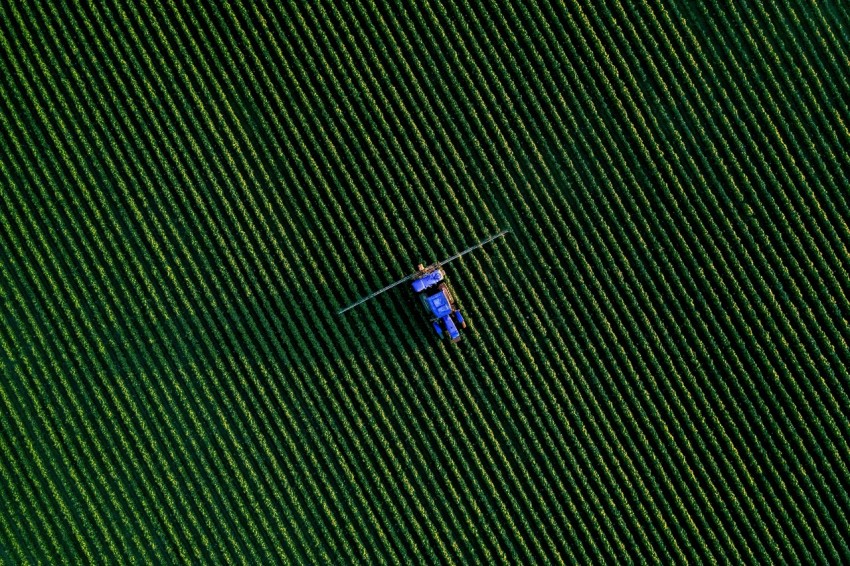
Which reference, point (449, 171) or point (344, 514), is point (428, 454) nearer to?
point (344, 514)

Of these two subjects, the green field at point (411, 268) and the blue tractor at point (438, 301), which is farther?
the green field at point (411, 268)

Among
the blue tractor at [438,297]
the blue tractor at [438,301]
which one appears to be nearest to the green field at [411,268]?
the blue tractor at [438,297]

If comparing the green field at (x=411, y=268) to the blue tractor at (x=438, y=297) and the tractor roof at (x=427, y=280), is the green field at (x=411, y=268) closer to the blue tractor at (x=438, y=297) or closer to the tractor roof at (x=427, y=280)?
the blue tractor at (x=438, y=297)

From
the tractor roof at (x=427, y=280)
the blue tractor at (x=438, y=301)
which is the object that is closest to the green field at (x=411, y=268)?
the blue tractor at (x=438, y=301)

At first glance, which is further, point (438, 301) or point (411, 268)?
point (411, 268)

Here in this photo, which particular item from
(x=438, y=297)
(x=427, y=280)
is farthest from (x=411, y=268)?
(x=438, y=297)

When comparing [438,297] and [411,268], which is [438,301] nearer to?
[438,297]

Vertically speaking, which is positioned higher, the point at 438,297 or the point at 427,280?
the point at 427,280
